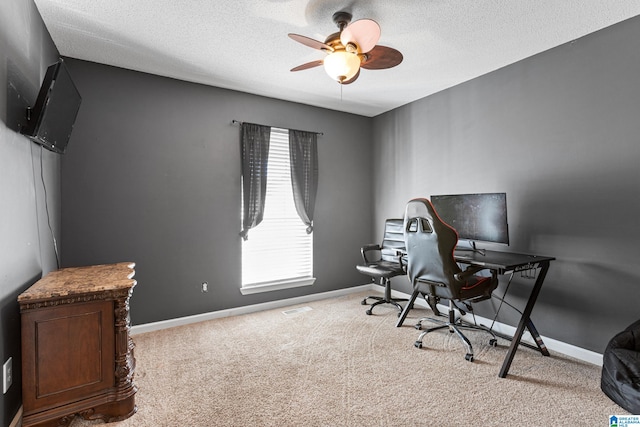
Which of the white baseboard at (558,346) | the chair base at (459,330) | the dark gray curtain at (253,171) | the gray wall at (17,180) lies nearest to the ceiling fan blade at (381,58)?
the dark gray curtain at (253,171)

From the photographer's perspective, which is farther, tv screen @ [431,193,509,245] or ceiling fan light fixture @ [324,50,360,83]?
tv screen @ [431,193,509,245]

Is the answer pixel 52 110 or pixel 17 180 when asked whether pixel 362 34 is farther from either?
pixel 17 180

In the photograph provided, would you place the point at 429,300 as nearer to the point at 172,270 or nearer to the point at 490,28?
the point at 490,28

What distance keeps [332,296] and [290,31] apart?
3.37 meters

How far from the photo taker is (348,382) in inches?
91.0

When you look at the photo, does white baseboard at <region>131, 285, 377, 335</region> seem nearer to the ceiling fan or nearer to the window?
the window

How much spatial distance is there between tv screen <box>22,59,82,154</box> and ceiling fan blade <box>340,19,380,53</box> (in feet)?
5.82

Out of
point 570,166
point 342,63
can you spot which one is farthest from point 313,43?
point 570,166

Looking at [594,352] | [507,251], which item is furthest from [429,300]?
[594,352]

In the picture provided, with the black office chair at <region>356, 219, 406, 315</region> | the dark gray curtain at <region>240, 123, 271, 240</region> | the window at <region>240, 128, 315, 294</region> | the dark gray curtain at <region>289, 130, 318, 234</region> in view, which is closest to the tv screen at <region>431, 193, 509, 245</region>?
the black office chair at <region>356, 219, 406, 315</region>

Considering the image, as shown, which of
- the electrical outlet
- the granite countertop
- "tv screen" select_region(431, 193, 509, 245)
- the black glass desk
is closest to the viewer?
the electrical outlet

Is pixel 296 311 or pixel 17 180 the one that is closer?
pixel 17 180

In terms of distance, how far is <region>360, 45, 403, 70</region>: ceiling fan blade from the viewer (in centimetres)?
228

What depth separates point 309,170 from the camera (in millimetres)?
4352
